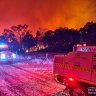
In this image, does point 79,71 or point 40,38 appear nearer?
point 79,71

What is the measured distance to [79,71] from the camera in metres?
9.12

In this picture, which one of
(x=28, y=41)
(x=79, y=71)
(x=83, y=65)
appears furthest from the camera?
(x=28, y=41)

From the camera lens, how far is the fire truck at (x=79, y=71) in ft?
28.0

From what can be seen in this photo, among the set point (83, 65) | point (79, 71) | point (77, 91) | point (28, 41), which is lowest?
point (77, 91)

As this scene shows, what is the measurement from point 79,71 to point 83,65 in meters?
0.34

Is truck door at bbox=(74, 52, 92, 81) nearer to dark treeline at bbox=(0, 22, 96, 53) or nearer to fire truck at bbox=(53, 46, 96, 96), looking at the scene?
fire truck at bbox=(53, 46, 96, 96)

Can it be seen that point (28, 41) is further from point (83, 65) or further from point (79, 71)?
point (83, 65)

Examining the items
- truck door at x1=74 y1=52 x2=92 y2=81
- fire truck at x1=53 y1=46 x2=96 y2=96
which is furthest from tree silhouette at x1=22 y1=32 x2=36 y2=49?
truck door at x1=74 y1=52 x2=92 y2=81

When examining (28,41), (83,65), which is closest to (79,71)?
(83,65)

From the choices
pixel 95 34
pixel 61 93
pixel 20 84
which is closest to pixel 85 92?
pixel 61 93

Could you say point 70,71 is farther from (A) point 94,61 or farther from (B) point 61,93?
(B) point 61,93

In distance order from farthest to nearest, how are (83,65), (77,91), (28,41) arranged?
(28,41) < (77,91) < (83,65)

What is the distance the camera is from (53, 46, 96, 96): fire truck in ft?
28.0

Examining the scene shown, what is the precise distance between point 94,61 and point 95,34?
43.3m
